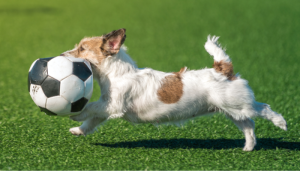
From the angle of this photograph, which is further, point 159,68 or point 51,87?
point 159,68

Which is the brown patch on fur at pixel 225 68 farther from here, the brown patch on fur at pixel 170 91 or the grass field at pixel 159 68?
the grass field at pixel 159 68

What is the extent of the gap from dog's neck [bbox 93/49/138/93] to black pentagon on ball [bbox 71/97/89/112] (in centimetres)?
33

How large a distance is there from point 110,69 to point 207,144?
1611 millimetres

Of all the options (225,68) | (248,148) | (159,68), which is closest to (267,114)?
(248,148)

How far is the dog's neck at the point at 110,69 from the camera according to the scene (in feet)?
14.8

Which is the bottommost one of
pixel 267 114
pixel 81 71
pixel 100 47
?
pixel 267 114

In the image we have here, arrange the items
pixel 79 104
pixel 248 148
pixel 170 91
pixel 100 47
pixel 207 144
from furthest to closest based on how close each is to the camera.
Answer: pixel 207 144
pixel 248 148
pixel 100 47
pixel 170 91
pixel 79 104

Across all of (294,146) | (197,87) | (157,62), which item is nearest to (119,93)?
(197,87)

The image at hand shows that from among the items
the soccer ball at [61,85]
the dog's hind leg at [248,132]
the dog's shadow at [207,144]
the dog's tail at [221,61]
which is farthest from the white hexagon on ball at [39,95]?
the dog's hind leg at [248,132]

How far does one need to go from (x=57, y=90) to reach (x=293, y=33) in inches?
406

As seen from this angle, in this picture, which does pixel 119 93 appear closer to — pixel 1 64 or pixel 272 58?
pixel 1 64

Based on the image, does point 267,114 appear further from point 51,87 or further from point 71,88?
point 51,87

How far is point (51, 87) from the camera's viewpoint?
4113mm

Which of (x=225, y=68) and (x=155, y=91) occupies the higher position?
(x=225, y=68)
